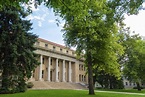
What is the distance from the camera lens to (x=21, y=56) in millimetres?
25094

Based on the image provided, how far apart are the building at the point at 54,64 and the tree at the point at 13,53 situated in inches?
717

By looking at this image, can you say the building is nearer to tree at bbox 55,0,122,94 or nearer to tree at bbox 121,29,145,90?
tree at bbox 121,29,145,90

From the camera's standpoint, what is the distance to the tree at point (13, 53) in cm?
2408

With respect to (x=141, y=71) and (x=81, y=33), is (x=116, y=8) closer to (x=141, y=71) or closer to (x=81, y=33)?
(x=81, y=33)

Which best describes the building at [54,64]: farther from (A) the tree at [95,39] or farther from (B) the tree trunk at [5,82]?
(A) the tree at [95,39]

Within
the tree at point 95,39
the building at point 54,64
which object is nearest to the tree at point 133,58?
the building at point 54,64

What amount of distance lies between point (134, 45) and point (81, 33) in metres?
23.2

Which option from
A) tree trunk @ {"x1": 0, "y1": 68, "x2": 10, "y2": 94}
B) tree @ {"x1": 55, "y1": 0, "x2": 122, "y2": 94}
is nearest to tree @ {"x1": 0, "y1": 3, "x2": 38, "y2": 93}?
tree trunk @ {"x1": 0, "y1": 68, "x2": 10, "y2": 94}

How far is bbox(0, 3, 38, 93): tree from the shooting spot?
24078 mm

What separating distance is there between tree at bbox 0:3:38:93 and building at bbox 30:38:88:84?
18.2 metres

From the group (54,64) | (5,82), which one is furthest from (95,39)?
(54,64)

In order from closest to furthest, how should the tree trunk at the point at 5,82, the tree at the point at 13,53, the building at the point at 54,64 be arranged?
1. the tree trunk at the point at 5,82
2. the tree at the point at 13,53
3. the building at the point at 54,64

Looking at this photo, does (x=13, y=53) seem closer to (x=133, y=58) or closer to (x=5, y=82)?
(x=5, y=82)

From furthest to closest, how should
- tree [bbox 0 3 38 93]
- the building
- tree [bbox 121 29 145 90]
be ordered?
the building
tree [bbox 121 29 145 90]
tree [bbox 0 3 38 93]
